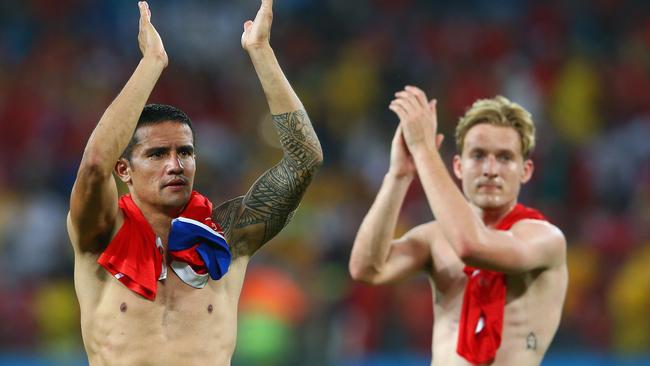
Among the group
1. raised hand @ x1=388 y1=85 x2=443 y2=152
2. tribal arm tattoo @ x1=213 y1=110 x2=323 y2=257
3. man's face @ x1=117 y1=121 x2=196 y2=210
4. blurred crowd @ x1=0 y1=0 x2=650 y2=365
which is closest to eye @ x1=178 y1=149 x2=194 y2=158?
man's face @ x1=117 y1=121 x2=196 y2=210

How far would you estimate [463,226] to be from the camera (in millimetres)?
4312

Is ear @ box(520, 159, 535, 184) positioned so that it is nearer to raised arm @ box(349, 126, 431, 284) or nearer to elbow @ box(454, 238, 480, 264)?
raised arm @ box(349, 126, 431, 284)

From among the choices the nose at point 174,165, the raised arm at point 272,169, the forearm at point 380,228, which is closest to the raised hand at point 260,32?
the raised arm at point 272,169

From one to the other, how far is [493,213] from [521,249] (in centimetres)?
39

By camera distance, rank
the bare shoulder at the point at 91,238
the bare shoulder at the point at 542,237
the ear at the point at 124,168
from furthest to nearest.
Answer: the bare shoulder at the point at 542,237, the ear at the point at 124,168, the bare shoulder at the point at 91,238

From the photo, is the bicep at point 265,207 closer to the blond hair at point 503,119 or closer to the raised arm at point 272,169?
the raised arm at point 272,169

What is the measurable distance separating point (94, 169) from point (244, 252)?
77 cm

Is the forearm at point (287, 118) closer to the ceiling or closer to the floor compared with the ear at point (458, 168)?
closer to the floor

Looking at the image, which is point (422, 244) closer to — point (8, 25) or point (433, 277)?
point (433, 277)

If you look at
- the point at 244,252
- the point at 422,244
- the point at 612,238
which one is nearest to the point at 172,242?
the point at 244,252

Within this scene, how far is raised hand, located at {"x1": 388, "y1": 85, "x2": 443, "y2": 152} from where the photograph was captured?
14.8 ft

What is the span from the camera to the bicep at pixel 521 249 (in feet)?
14.3

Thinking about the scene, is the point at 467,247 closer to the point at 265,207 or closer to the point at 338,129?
the point at 265,207

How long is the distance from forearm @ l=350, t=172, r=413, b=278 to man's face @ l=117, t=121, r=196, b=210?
3.47 feet
